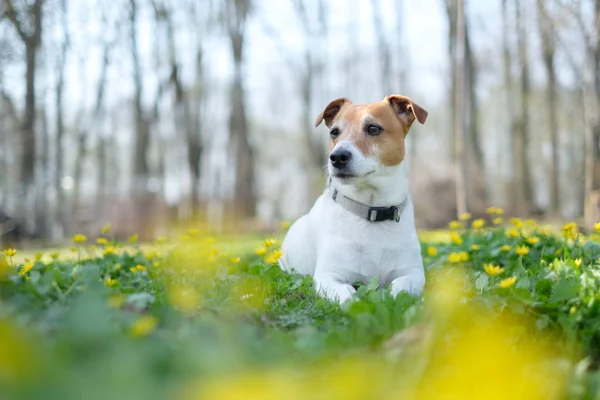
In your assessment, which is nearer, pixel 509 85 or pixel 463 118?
pixel 463 118

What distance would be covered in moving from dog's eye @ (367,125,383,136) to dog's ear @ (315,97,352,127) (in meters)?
0.61

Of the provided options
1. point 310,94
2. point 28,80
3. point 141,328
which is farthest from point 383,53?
point 141,328

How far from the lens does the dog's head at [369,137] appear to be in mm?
3979

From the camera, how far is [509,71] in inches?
810

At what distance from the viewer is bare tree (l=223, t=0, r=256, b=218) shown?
1677 cm

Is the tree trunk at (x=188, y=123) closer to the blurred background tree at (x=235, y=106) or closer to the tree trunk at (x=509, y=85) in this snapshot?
the blurred background tree at (x=235, y=106)

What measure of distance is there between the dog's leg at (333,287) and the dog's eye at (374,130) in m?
1.14

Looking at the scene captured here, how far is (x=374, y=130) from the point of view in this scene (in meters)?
4.26

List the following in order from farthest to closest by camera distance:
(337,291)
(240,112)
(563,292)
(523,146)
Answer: (523,146), (240,112), (337,291), (563,292)

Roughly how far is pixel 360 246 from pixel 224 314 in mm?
1873

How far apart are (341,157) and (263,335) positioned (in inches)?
73.1

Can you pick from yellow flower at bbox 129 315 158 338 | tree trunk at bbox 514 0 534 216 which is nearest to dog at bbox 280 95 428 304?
yellow flower at bbox 129 315 158 338

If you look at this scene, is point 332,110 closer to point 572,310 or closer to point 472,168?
point 572,310

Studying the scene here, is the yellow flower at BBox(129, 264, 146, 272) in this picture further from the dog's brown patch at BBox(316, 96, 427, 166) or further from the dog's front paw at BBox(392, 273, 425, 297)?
the dog's front paw at BBox(392, 273, 425, 297)
